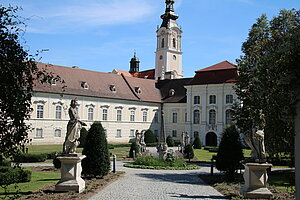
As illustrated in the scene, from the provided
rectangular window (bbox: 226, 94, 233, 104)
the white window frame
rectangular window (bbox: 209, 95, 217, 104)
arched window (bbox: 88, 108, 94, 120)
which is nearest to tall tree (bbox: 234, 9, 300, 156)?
the white window frame

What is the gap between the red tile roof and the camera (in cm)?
3800

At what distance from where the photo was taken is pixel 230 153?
12.9 m

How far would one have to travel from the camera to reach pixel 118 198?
9.31m

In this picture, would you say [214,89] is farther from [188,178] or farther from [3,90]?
[3,90]

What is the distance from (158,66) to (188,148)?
4280cm

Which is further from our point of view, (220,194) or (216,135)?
(216,135)

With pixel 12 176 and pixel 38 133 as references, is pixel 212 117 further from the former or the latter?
pixel 12 176

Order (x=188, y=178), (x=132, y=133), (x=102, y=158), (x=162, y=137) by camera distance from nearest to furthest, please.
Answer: (x=102, y=158), (x=188, y=178), (x=162, y=137), (x=132, y=133)

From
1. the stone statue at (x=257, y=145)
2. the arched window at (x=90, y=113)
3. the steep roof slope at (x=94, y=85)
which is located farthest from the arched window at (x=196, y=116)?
the stone statue at (x=257, y=145)

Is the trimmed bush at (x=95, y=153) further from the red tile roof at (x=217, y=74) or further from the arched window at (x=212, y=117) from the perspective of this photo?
the arched window at (x=212, y=117)

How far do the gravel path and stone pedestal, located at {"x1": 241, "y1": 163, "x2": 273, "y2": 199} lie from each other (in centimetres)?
101

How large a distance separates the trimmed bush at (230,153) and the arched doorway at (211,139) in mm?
27020

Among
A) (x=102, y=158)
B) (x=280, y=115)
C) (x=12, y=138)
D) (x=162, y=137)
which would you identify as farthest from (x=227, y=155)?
(x=12, y=138)

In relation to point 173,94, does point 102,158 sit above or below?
below
